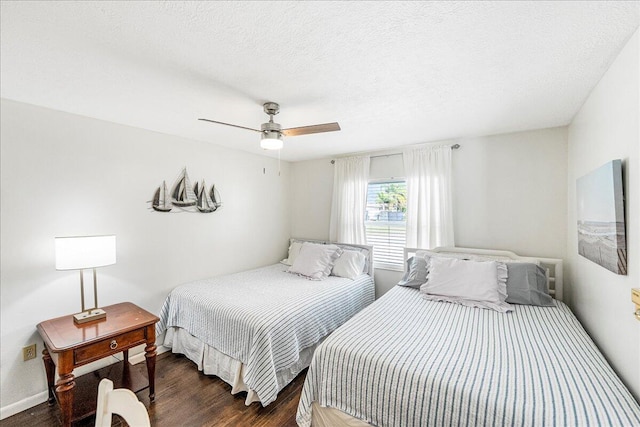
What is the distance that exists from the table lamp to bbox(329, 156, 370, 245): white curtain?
8.67 feet

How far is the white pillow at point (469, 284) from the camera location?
7.72ft

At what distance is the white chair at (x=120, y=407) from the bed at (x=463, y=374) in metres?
1.09

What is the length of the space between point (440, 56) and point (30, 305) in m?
3.38

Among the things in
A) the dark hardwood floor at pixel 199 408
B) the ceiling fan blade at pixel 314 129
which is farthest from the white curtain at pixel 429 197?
the dark hardwood floor at pixel 199 408

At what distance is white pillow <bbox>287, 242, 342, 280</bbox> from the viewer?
3355 millimetres

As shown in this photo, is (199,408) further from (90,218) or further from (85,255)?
(90,218)

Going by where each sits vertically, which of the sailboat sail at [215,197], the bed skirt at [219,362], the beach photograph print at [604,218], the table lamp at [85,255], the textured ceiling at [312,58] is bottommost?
the bed skirt at [219,362]

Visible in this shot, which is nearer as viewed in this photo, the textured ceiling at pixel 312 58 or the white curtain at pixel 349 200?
the textured ceiling at pixel 312 58

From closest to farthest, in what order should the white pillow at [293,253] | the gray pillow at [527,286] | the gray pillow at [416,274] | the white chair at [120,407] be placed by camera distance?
the white chair at [120,407] → the gray pillow at [527,286] → the gray pillow at [416,274] → the white pillow at [293,253]

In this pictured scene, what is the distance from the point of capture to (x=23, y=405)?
2094mm

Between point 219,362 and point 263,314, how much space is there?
0.67m

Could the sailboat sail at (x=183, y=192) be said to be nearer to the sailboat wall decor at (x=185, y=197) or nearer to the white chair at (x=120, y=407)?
the sailboat wall decor at (x=185, y=197)

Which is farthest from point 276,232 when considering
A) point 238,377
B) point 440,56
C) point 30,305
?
point 440,56

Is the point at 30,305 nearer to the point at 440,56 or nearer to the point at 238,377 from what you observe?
the point at 238,377
